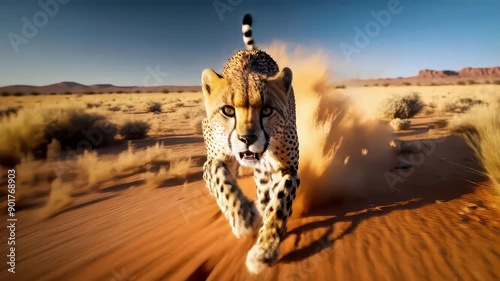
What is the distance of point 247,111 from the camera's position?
2.50 metres

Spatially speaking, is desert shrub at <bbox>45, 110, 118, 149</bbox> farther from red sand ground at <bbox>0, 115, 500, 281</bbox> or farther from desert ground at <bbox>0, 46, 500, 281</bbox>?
red sand ground at <bbox>0, 115, 500, 281</bbox>

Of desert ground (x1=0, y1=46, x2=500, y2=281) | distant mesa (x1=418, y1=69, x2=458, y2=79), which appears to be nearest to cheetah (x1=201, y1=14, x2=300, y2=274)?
desert ground (x1=0, y1=46, x2=500, y2=281)

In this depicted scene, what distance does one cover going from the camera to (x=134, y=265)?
2498 millimetres

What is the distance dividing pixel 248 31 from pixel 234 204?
3538mm

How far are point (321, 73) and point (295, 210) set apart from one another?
418 cm

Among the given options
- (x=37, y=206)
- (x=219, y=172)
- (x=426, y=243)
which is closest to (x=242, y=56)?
(x=219, y=172)

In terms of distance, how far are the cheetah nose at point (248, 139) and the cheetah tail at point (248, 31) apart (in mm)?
3127

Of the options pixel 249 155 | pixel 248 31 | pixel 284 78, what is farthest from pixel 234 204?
pixel 248 31

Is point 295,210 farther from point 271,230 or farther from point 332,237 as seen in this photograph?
point 271,230

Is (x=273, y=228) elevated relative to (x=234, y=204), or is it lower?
lower

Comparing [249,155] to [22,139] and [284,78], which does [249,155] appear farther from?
[22,139]

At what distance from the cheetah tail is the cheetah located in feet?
6.32

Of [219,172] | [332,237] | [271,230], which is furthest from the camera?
[219,172]

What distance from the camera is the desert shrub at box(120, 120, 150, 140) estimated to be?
10672 mm
